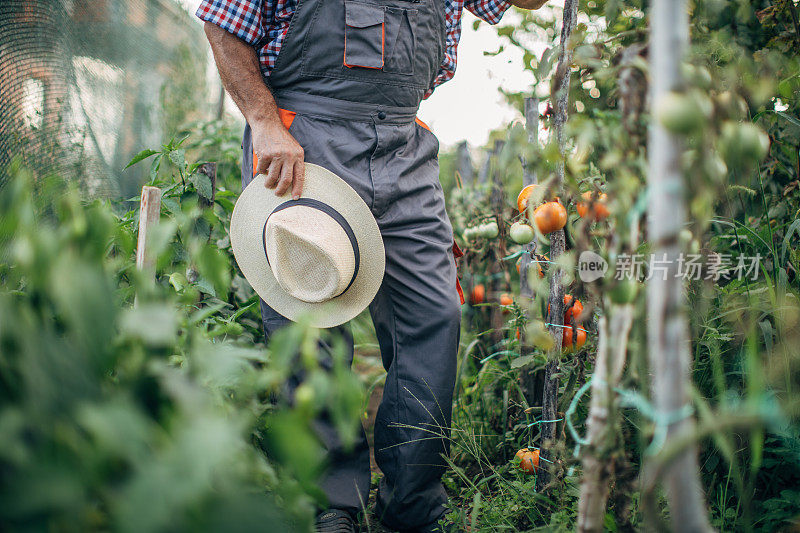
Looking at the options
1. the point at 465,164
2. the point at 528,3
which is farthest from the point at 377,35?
the point at 465,164

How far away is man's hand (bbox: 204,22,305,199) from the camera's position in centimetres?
145

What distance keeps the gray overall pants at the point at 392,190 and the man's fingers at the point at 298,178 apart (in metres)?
0.06

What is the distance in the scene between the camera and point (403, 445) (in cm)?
153

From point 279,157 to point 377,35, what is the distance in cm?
43

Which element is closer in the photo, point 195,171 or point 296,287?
point 296,287

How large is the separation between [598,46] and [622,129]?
249mm

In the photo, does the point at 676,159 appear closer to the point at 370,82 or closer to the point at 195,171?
the point at 370,82

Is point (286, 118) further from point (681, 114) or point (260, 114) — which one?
point (681, 114)

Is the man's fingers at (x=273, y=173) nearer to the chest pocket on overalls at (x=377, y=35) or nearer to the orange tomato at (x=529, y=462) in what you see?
the chest pocket on overalls at (x=377, y=35)

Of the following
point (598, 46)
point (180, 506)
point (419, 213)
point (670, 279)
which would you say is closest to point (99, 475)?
point (180, 506)

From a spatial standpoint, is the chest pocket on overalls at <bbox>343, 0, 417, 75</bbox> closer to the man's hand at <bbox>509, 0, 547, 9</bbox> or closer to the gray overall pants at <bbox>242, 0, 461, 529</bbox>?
the gray overall pants at <bbox>242, 0, 461, 529</bbox>

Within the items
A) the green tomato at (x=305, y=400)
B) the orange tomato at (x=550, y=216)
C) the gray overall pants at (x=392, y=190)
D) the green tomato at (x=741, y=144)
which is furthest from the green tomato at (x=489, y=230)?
the green tomato at (x=305, y=400)

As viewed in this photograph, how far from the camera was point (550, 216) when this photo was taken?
128cm

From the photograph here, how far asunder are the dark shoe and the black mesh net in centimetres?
141
